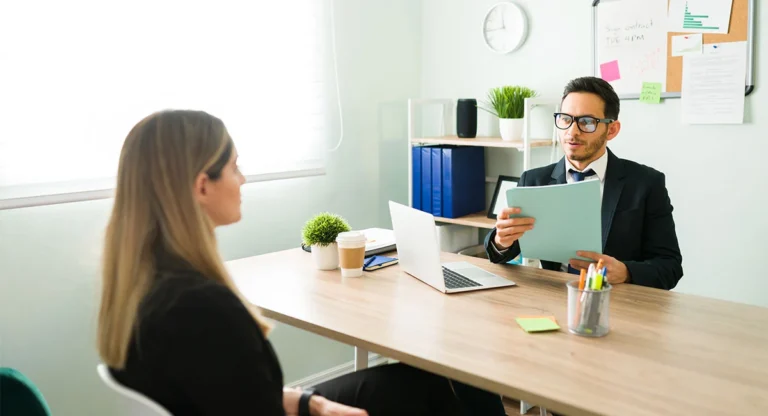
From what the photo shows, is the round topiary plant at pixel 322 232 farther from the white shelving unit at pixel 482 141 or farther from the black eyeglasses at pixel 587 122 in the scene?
the white shelving unit at pixel 482 141

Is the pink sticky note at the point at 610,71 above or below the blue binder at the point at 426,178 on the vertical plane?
above

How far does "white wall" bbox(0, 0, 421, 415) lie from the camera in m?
2.24

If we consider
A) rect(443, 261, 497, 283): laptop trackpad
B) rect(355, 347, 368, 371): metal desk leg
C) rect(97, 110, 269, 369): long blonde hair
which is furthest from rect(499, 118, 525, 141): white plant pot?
rect(97, 110, 269, 369): long blonde hair

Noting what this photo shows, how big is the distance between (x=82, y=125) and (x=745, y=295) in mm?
2504

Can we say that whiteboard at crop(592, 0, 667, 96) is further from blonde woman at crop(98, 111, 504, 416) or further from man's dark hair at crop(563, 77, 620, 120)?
blonde woman at crop(98, 111, 504, 416)

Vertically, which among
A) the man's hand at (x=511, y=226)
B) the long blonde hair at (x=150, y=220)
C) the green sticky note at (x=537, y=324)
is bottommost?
the green sticky note at (x=537, y=324)

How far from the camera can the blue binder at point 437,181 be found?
3.13m

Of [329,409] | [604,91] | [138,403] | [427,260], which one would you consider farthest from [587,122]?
[138,403]

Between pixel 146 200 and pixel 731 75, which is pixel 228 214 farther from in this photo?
pixel 731 75

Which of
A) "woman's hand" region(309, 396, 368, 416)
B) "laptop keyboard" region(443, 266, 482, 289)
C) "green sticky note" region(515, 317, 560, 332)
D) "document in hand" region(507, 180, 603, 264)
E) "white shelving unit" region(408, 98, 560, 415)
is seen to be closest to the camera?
"woman's hand" region(309, 396, 368, 416)

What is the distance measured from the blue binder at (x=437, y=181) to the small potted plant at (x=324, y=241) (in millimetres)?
1080

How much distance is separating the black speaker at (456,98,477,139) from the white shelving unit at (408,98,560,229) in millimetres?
34

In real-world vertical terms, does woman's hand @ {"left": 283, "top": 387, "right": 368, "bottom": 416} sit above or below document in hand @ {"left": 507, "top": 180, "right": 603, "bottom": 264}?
below

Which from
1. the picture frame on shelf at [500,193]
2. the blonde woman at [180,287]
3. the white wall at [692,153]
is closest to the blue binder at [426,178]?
the picture frame on shelf at [500,193]
